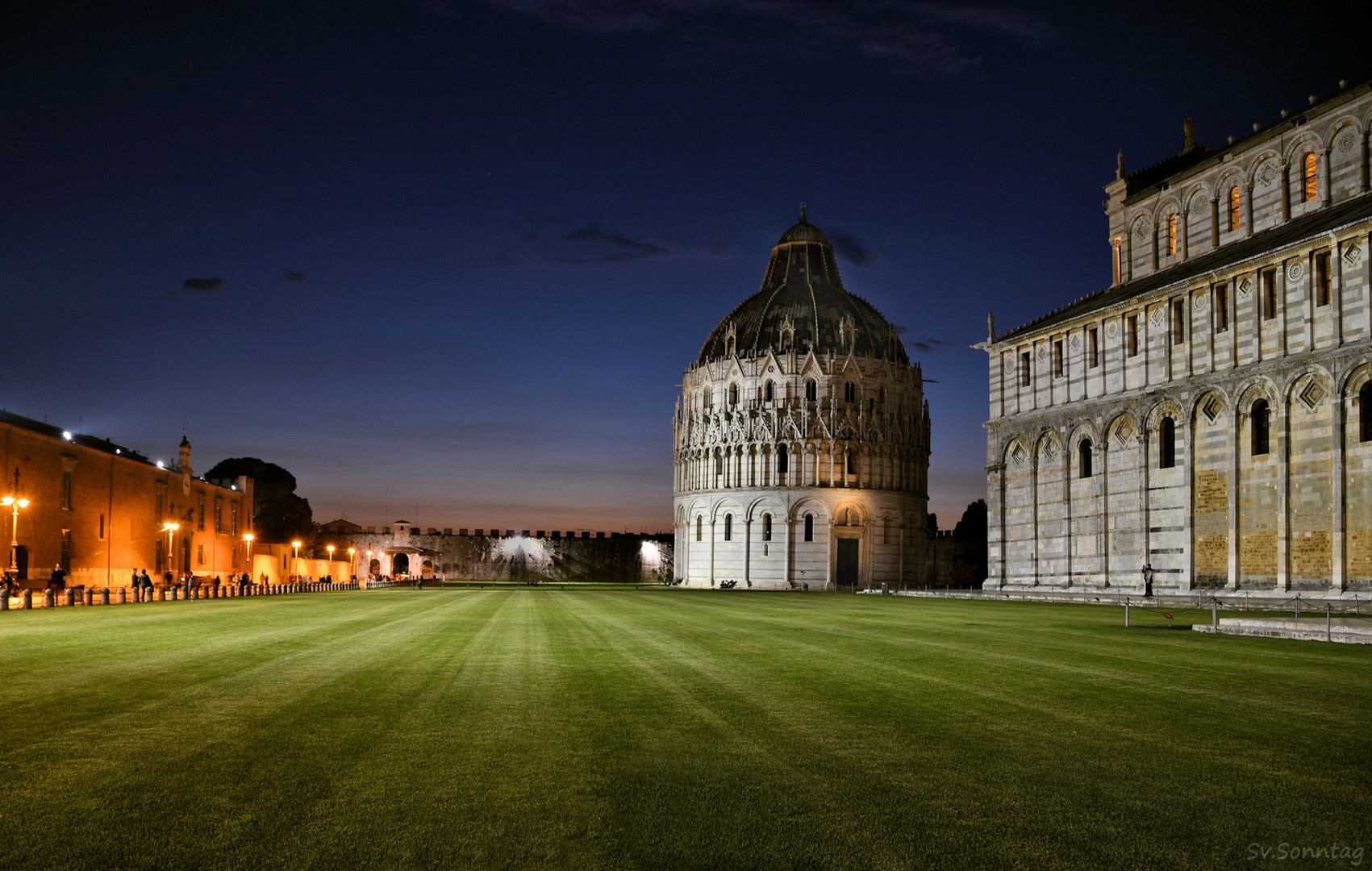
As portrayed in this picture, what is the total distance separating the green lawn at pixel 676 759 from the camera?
593 centimetres

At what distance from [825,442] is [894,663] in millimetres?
74779

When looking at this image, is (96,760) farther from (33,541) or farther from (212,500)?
(212,500)

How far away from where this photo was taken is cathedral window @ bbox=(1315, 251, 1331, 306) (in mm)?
35875

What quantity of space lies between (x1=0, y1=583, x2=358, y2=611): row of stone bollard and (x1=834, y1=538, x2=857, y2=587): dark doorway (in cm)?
4483

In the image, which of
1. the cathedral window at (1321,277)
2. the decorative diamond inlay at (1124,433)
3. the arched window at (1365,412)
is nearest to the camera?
the arched window at (1365,412)

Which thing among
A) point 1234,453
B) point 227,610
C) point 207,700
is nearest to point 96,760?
point 207,700

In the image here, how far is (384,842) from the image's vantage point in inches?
234

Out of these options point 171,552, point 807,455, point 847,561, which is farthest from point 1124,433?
point 171,552

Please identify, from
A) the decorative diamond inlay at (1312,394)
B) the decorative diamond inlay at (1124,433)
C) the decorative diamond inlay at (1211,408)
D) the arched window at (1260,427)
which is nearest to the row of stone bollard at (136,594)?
the decorative diamond inlay at (1124,433)

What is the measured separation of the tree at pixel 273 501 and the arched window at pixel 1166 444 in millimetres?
96347

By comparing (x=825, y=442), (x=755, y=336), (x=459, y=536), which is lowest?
(x=459, y=536)

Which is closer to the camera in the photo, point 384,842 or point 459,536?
point 384,842

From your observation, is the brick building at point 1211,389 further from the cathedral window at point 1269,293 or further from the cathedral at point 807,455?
the cathedral at point 807,455

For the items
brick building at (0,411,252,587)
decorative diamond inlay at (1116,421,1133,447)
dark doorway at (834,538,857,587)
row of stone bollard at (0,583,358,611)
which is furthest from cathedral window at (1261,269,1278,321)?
dark doorway at (834,538,857,587)
